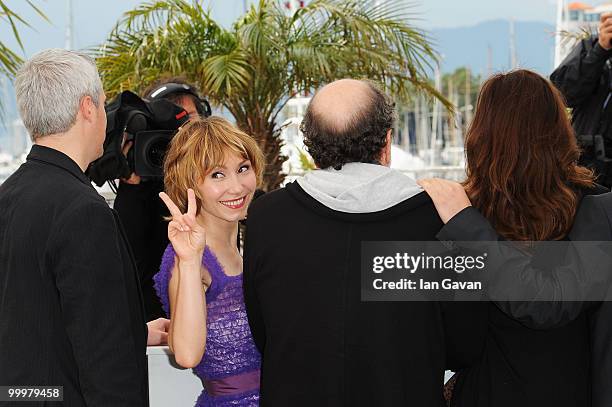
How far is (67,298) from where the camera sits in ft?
5.90

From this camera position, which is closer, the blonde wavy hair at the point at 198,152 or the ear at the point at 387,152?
the ear at the point at 387,152

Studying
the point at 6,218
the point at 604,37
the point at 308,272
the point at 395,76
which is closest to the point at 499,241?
the point at 308,272

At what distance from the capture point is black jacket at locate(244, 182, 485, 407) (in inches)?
77.4

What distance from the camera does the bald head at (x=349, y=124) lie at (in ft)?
6.61

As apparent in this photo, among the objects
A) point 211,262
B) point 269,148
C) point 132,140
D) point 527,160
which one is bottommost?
point 269,148

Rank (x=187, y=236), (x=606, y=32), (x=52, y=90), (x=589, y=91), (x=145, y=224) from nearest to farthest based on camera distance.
Result: (x=52, y=90)
(x=187, y=236)
(x=145, y=224)
(x=606, y=32)
(x=589, y=91)

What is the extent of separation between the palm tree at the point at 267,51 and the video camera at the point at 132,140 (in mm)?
2834

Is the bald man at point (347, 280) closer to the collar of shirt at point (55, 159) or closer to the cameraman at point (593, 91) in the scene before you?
the collar of shirt at point (55, 159)

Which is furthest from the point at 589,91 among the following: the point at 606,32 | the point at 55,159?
the point at 55,159

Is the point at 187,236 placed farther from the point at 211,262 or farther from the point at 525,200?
the point at 525,200

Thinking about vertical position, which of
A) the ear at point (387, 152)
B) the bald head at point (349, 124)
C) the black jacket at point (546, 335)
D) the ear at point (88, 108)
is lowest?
the black jacket at point (546, 335)

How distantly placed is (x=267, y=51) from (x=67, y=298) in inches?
185

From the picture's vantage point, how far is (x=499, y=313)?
2.06m

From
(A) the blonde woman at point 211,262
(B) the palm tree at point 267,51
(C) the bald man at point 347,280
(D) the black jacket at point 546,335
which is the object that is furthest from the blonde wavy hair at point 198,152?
(B) the palm tree at point 267,51
